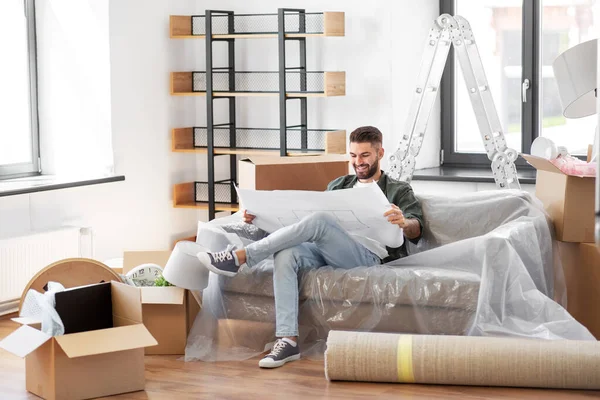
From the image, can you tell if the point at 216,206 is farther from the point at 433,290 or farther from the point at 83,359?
the point at 83,359

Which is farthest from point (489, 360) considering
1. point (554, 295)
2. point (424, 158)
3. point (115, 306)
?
point (424, 158)

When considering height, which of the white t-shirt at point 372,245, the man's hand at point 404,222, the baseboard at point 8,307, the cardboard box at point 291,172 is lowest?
the baseboard at point 8,307

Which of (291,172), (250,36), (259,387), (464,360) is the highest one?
(250,36)

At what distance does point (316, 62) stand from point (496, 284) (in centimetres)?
257

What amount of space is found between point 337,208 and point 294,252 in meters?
0.24

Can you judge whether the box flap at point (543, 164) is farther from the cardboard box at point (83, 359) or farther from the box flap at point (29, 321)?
the box flap at point (29, 321)

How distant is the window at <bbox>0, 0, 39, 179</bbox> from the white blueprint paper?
1.86 meters

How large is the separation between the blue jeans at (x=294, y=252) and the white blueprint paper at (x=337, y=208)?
0.15 feet

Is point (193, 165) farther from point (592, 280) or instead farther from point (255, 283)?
point (592, 280)

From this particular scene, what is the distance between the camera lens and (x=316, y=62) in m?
5.48

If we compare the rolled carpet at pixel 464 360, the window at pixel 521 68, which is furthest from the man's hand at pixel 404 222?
the window at pixel 521 68

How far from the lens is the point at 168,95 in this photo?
18.2ft

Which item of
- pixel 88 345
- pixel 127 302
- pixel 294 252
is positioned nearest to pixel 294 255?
pixel 294 252

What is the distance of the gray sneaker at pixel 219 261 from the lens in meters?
3.46
